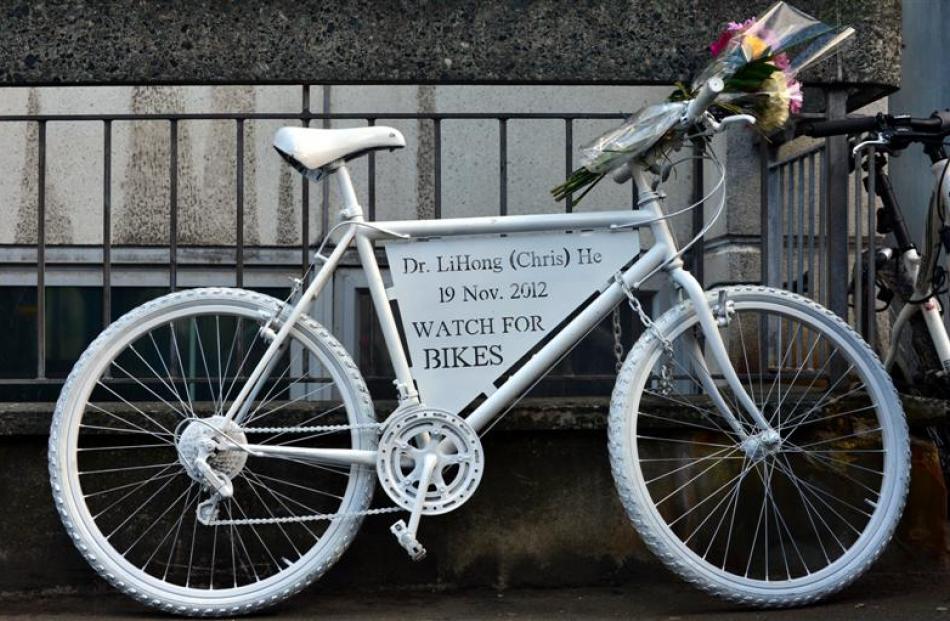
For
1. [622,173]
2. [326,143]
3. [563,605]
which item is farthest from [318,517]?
[622,173]

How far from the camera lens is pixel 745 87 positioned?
13.5 ft

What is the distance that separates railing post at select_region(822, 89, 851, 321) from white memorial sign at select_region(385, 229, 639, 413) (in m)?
0.88

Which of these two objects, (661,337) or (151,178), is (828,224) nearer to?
(661,337)

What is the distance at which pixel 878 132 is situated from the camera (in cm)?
444

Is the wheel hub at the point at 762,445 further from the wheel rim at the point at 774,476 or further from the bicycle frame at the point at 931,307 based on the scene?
the bicycle frame at the point at 931,307

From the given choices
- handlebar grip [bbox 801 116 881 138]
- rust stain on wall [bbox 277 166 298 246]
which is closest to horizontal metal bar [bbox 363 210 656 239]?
handlebar grip [bbox 801 116 881 138]

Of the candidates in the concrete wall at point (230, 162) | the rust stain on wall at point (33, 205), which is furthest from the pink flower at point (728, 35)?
the rust stain on wall at point (33, 205)

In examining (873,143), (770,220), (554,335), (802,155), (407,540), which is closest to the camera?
(407,540)

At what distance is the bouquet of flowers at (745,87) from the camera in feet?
13.3

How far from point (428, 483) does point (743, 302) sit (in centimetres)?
103

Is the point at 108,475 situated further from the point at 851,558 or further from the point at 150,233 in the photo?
the point at 150,233

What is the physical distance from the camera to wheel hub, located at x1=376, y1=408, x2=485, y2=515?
13.4ft

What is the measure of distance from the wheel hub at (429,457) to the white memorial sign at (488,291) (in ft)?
0.44

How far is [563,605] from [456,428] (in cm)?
66
